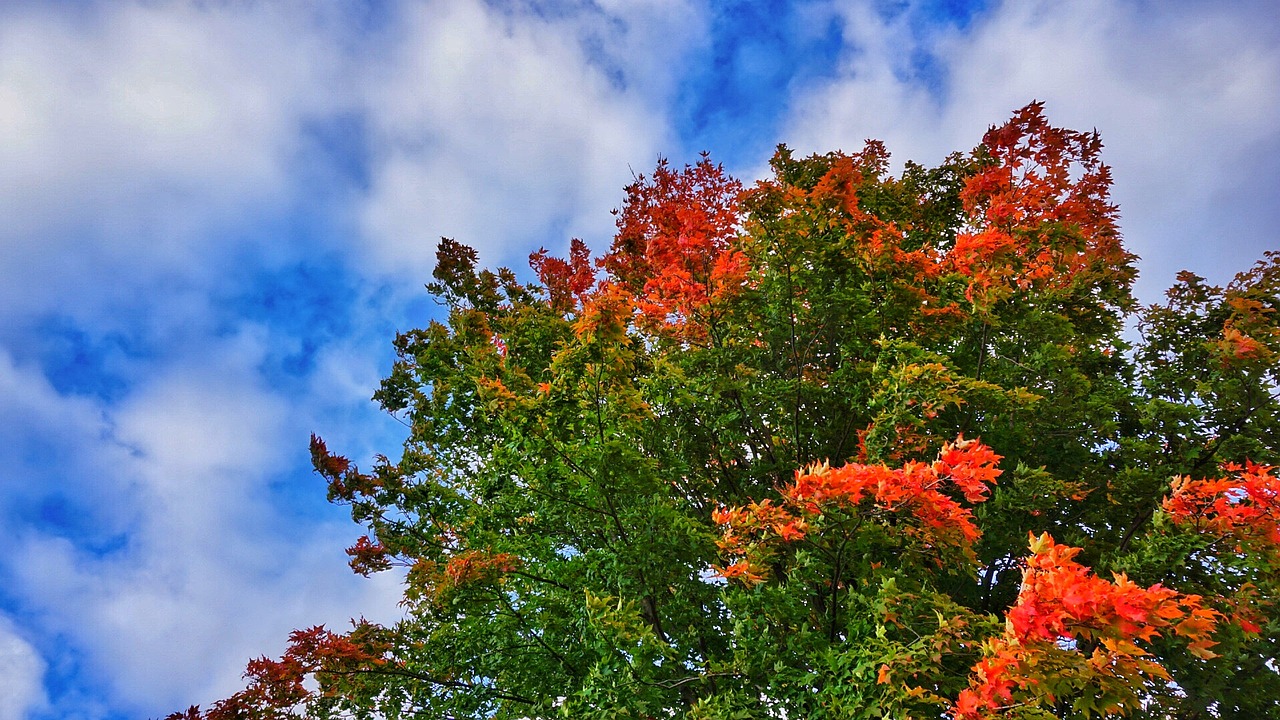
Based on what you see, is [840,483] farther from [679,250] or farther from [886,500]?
[679,250]

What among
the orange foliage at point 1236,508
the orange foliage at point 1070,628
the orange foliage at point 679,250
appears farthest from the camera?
the orange foliage at point 679,250

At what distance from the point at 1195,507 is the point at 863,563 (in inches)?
97.8

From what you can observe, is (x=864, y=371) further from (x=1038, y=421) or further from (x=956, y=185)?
(x=956, y=185)

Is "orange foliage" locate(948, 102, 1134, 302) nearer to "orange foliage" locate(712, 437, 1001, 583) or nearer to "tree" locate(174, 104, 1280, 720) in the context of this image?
"tree" locate(174, 104, 1280, 720)


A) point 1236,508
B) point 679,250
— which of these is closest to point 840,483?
point 1236,508

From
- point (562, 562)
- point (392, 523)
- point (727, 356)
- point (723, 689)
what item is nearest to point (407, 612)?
point (392, 523)

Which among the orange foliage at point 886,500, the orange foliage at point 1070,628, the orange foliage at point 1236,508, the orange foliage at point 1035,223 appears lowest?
the orange foliage at point 1070,628

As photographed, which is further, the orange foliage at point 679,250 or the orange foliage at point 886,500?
the orange foliage at point 679,250

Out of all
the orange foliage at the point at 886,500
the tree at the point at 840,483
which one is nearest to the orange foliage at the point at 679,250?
the tree at the point at 840,483

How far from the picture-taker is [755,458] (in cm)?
758

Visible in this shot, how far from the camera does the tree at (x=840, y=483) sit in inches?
195

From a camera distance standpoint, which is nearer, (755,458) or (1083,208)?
(755,458)

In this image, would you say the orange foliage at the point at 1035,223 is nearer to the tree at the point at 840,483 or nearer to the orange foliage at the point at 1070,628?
the tree at the point at 840,483

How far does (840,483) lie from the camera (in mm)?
4578
